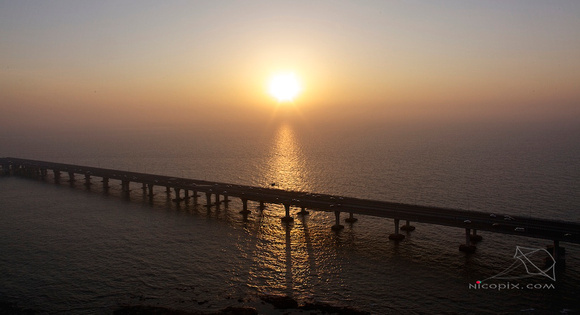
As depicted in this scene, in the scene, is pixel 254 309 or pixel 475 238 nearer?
pixel 254 309

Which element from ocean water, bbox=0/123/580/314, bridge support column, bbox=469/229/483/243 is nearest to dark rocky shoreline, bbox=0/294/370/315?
ocean water, bbox=0/123/580/314

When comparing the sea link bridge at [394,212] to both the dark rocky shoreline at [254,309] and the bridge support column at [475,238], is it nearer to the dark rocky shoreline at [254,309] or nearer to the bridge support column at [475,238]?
the bridge support column at [475,238]

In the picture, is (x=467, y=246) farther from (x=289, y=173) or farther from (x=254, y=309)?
(x=289, y=173)

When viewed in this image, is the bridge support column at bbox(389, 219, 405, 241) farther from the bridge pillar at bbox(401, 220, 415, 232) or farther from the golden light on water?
the golden light on water

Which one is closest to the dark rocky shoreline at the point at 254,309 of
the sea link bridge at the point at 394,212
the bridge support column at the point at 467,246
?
the bridge support column at the point at 467,246

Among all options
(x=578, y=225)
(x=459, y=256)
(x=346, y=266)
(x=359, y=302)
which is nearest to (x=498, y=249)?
(x=459, y=256)

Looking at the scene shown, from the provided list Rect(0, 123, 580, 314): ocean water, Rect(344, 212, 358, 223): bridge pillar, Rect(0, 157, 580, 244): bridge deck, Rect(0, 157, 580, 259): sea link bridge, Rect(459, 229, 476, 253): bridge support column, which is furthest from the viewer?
Rect(344, 212, 358, 223): bridge pillar

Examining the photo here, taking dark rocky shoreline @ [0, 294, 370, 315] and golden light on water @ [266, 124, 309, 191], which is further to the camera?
golden light on water @ [266, 124, 309, 191]

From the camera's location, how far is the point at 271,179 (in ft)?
435

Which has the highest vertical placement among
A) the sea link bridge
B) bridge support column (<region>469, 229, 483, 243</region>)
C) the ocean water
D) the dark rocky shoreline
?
the sea link bridge

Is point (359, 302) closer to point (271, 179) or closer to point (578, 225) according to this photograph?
point (578, 225)

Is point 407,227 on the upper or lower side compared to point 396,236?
upper

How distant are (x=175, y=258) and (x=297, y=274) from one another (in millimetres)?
19525

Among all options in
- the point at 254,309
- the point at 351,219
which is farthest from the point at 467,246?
the point at 254,309
